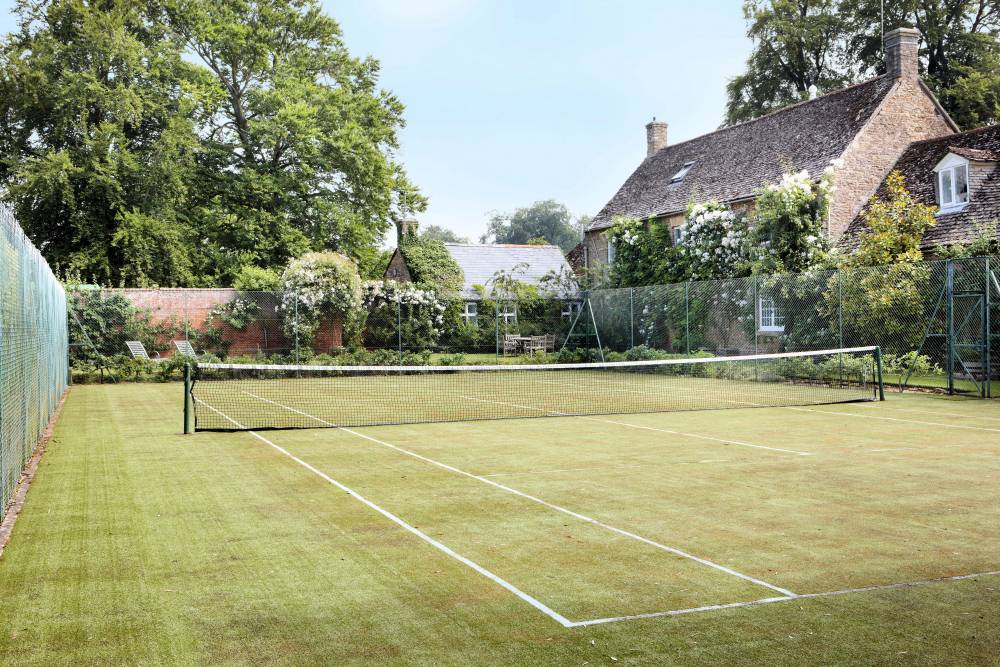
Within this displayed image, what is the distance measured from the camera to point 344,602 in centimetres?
531

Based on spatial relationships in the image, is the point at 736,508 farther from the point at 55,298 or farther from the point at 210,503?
the point at 55,298

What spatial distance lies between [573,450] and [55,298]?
11.6 m

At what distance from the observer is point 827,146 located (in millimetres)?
29438

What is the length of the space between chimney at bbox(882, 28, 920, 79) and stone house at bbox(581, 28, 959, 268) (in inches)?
1.3

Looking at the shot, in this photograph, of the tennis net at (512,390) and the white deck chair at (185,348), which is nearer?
the tennis net at (512,390)

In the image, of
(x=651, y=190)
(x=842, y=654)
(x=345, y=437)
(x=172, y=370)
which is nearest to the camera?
(x=842, y=654)

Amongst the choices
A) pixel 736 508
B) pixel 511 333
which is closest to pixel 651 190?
pixel 511 333

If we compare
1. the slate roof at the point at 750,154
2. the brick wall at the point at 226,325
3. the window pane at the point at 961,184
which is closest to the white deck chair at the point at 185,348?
the brick wall at the point at 226,325

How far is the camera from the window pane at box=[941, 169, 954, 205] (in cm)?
2475

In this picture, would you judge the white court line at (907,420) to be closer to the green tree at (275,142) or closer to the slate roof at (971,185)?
the slate roof at (971,185)

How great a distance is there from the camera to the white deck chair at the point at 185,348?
1096 inches

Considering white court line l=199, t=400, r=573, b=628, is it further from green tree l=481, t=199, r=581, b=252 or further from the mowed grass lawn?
green tree l=481, t=199, r=581, b=252

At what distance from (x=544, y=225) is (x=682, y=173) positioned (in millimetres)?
76403

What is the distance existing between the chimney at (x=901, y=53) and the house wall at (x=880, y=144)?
261mm
